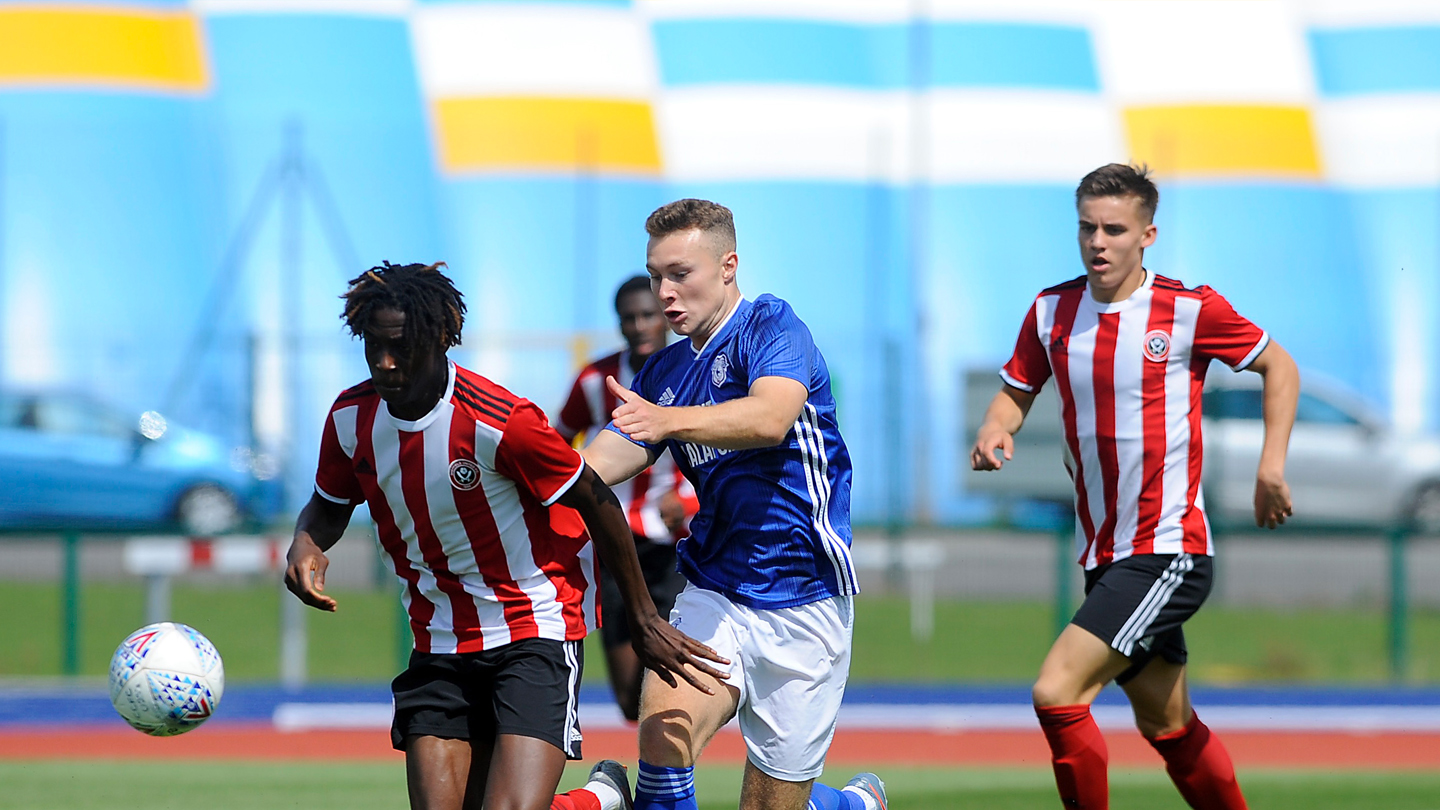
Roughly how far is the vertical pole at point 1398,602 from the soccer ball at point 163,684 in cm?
1043

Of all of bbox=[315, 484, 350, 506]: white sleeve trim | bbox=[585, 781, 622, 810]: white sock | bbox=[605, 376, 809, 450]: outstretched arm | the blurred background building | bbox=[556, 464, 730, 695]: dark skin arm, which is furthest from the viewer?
the blurred background building

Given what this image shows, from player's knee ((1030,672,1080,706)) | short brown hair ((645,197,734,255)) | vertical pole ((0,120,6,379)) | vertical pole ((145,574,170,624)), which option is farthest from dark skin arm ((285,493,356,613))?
vertical pole ((0,120,6,379))

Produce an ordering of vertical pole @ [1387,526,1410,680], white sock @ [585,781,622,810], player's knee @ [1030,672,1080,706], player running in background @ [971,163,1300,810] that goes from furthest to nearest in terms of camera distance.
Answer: vertical pole @ [1387,526,1410,680]
player running in background @ [971,163,1300,810]
player's knee @ [1030,672,1080,706]
white sock @ [585,781,622,810]

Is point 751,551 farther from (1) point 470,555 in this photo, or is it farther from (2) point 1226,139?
(2) point 1226,139

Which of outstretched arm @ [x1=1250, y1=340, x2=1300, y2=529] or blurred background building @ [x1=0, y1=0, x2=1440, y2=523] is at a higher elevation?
blurred background building @ [x1=0, y1=0, x2=1440, y2=523]

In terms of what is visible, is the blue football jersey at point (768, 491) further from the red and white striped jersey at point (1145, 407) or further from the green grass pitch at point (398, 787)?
the green grass pitch at point (398, 787)

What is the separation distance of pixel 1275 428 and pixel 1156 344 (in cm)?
50

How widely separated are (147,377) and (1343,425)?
46.5ft

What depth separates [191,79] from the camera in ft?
71.8

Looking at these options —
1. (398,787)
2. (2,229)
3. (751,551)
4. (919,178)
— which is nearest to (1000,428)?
(751,551)

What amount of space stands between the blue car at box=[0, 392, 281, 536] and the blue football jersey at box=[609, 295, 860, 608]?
1217 cm

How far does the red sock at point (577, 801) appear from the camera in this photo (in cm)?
464

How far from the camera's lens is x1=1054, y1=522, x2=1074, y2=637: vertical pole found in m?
12.8

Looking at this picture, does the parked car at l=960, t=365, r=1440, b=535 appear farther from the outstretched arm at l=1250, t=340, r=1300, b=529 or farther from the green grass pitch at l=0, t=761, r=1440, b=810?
the outstretched arm at l=1250, t=340, r=1300, b=529
